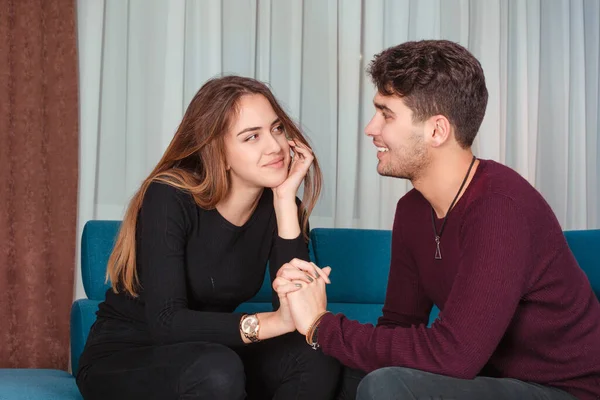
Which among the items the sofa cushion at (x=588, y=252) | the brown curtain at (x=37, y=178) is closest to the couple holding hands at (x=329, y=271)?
the sofa cushion at (x=588, y=252)

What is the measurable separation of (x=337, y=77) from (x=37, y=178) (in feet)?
4.53

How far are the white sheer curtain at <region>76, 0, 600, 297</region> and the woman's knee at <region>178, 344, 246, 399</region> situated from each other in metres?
1.36

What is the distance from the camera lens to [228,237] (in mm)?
2107

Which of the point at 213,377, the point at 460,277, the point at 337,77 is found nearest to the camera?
the point at 460,277

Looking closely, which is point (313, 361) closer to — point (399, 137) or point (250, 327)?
Result: point (250, 327)

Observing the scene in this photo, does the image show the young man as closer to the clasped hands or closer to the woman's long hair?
the clasped hands

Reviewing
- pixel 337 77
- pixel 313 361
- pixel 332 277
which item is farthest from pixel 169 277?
pixel 337 77

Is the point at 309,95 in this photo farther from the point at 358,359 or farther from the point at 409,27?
the point at 358,359

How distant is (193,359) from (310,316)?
27cm

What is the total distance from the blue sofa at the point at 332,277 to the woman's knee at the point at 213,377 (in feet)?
1.47

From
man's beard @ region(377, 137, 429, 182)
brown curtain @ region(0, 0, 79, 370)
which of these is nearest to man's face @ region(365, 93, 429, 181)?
man's beard @ region(377, 137, 429, 182)

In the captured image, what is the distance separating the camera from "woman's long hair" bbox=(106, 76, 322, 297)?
2051 mm

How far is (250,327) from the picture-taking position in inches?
73.6

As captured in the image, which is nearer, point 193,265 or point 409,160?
point 409,160
